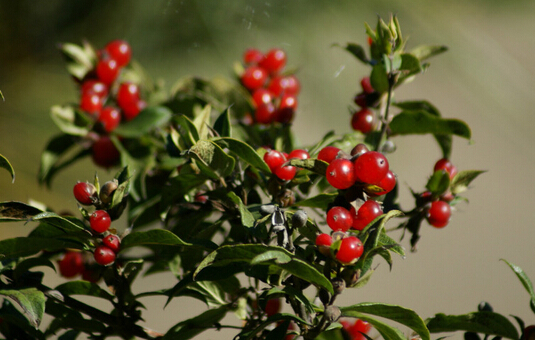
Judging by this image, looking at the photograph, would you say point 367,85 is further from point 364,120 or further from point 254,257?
point 254,257

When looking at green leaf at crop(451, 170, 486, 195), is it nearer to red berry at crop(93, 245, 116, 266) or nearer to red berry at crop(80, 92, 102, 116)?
red berry at crop(93, 245, 116, 266)

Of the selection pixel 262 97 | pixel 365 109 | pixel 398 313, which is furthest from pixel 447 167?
pixel 262 97

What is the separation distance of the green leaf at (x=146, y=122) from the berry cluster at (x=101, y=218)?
1.04 feet

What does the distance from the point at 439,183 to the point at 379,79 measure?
0.15m

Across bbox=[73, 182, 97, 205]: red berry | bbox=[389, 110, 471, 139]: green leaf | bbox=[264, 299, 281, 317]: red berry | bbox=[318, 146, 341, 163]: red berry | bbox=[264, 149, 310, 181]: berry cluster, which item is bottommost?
bbox=[73, 182, 97, 205]: red berry

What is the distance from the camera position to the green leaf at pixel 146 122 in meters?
0.86

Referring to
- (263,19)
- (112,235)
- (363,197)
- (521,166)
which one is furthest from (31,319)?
(521,166)

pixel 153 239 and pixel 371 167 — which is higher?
pixel 371 167

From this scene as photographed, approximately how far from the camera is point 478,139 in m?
3.34

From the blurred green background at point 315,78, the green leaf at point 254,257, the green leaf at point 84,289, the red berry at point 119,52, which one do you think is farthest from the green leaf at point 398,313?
the blurred green background at point 315,78

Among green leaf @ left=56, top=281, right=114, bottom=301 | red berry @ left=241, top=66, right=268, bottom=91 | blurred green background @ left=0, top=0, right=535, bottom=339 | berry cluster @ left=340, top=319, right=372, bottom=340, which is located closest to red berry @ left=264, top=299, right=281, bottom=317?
berry cluster @ left=340, top=319, right=372, bottom=340

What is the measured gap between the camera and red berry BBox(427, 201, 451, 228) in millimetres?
627

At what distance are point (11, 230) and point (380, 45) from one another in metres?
2.28

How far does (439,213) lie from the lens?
0.63m
